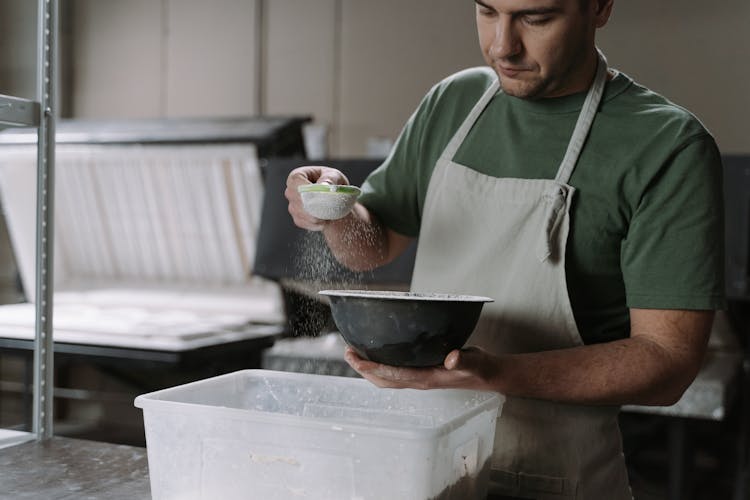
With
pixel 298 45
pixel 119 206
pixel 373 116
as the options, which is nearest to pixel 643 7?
pixel 373 116

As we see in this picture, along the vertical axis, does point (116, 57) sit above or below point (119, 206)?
above

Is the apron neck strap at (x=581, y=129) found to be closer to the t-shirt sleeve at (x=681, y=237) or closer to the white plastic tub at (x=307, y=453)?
the t-shirt sleeve at (x=681, y=237)

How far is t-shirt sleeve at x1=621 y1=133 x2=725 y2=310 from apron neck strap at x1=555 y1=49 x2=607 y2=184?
136mm

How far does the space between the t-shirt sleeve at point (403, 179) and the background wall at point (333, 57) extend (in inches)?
88.0

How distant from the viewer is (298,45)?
437 centimetres

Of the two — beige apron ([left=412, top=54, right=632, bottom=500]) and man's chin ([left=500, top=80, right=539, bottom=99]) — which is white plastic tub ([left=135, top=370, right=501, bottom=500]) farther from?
man's chin ([left=500, top=80, right=539, bottom=99])

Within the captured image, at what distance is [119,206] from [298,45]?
120cm

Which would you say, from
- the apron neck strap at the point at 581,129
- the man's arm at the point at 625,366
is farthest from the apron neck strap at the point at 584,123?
the man's arm at the point at 625,366

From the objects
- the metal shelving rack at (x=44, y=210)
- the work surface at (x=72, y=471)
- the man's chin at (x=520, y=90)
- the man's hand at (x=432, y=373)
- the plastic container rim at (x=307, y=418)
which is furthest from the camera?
the metal shelving rack at (x=44, y=210)

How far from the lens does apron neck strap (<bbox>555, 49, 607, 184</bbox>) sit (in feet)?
5.01

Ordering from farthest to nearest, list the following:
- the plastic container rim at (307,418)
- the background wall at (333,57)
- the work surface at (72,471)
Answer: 1. the background wall at (333,57)
2. the work surface at (72,471)
3. the plastic container rim at (307,418)

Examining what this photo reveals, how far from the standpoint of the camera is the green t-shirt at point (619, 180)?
1424mm

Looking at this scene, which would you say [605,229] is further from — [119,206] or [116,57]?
[116,57]

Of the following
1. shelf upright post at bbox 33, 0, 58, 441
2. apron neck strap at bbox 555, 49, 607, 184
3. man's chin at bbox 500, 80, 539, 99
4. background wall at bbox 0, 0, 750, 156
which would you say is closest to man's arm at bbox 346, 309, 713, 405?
apron neck strap at bbox 555, 49, 607, 184
